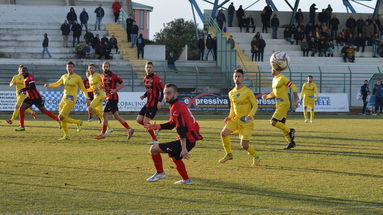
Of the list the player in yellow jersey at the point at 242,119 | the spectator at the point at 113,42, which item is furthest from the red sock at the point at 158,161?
the spectator at the point at 113,42

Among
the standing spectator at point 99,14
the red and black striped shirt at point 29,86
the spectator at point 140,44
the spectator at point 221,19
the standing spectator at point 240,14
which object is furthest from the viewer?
the standing spectator at point 240,14

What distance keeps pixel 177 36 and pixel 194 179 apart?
90.5 meters

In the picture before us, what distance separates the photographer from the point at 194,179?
11.2 m

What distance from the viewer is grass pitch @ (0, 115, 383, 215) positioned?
8.84 meters

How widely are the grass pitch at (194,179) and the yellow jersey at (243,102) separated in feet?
3.31

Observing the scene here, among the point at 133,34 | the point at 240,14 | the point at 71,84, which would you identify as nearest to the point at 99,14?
the point at 133,34

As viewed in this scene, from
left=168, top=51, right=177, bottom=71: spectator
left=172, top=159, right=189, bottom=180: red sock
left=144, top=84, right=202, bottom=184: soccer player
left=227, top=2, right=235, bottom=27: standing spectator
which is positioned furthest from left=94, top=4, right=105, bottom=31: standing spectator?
left=172, top=159, right=189, bottom=180: red sock

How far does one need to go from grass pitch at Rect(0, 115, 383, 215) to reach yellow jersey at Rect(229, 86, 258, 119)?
1010 millimetres

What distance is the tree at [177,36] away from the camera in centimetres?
9581

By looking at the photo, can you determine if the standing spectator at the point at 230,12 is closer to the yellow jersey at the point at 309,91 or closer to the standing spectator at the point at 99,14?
the standing spectator at the point at 99,14

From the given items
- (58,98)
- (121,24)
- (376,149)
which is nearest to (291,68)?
(121,24)

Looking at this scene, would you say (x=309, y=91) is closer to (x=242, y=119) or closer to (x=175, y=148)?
(x=242, y=119)

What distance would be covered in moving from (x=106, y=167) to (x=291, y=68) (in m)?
32.6

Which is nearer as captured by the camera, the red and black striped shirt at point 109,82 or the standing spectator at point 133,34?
the red and black striped shirt at point 109,82
